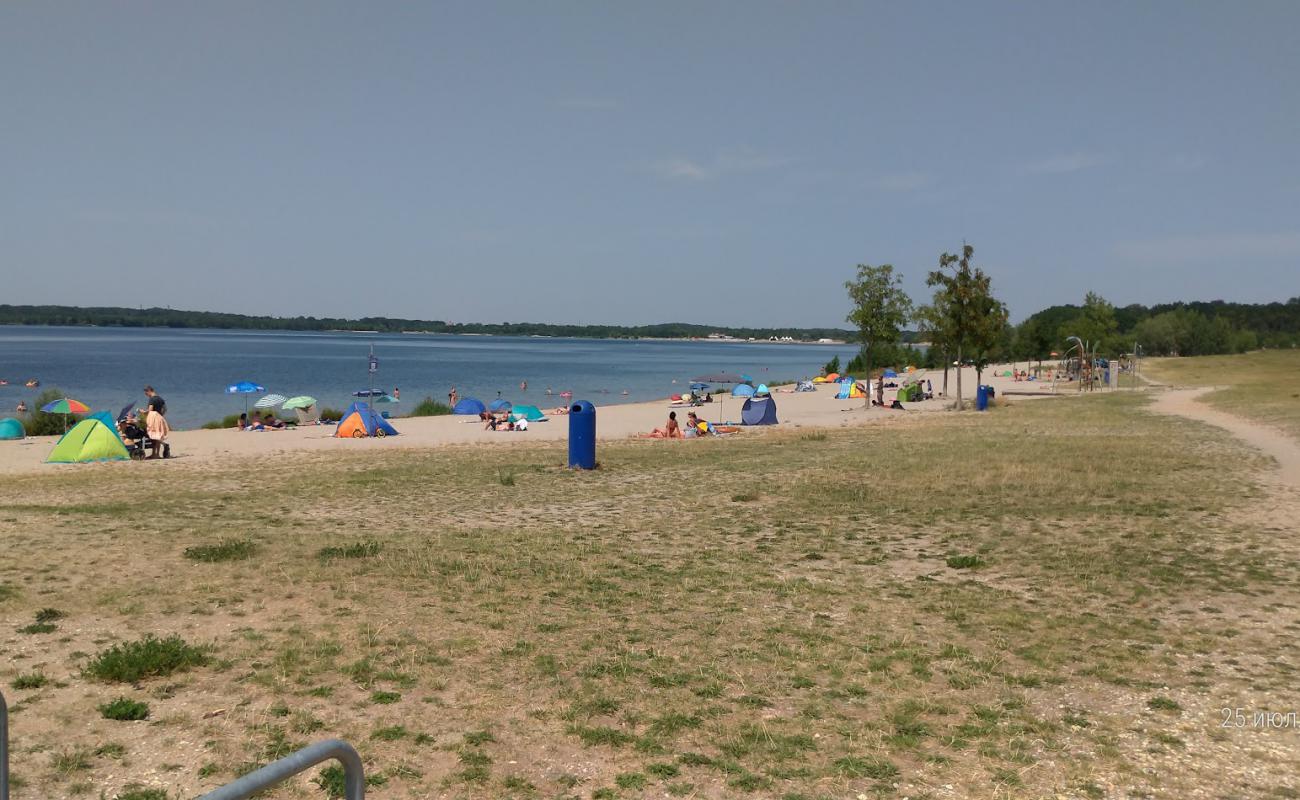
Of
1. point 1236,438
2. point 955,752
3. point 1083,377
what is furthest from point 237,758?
point 1083,377

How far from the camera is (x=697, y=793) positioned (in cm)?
485

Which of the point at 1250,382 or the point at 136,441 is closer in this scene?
the point at 136,441

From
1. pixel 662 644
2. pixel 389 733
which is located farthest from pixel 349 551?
pixel 389 733

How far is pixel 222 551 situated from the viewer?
9773 mm

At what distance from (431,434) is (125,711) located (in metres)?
27.4

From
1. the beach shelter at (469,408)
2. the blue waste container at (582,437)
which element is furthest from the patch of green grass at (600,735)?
the beach shelter at (469,408)

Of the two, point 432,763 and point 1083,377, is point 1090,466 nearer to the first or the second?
point 432,763

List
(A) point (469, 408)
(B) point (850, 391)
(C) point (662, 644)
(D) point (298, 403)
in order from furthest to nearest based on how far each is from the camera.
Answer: (B) point (850, 391), (A) point (469, 408), (D) point (298, 403), (C) point (662, 644)

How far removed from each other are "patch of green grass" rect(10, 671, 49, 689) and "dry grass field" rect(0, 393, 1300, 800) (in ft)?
0.05

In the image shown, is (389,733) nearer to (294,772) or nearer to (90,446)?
(294,772)

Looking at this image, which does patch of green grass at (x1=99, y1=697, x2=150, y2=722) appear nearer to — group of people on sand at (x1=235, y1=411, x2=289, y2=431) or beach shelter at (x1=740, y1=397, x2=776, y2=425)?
beach shelter at (x1=740, y1=397, x2=776, y2=425)

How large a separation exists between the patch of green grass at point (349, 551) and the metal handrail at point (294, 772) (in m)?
7.01

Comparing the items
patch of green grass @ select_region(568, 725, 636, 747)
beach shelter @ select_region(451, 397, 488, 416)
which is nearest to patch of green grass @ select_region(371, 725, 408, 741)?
patch of green grass @ select_region(568, 725, 636, 747)

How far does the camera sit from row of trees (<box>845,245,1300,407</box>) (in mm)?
41531
